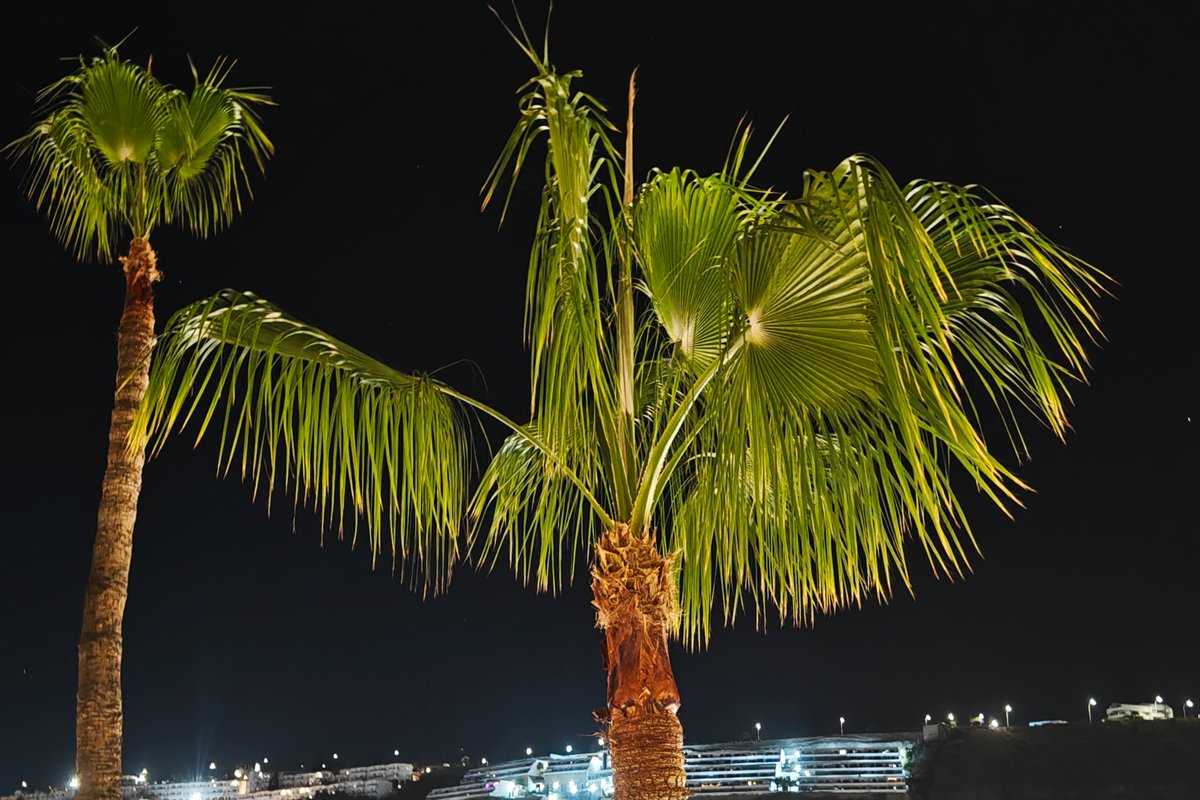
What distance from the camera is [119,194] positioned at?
22.6 ft

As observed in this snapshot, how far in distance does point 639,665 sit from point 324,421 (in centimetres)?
147

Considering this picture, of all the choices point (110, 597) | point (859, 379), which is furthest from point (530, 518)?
point (110, 597)

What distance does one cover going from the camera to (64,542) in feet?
97.2

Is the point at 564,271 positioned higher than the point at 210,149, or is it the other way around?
the point at 210,149

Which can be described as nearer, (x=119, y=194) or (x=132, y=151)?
(x=132, y=151)

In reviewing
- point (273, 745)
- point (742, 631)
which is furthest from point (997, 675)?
point (273, 745)

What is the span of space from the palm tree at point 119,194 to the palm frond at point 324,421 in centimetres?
217

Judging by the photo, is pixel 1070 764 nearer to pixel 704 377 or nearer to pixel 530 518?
pixel 530 518

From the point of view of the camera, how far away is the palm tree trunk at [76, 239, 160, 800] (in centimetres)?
581

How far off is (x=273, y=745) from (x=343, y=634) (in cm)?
2305

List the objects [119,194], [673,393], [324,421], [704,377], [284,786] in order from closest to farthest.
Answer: [704,377] → [324,421] → [673,393] → [119,194] → [284,786]

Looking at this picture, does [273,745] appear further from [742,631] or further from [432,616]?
[742,631]

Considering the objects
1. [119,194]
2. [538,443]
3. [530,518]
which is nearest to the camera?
[538,443]

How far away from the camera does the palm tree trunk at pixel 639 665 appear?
3.86 metres
